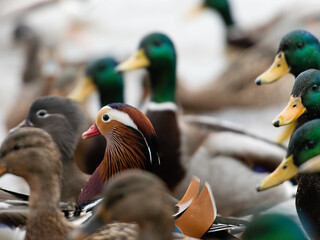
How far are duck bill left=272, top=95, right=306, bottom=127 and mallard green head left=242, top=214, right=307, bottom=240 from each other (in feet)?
3.22

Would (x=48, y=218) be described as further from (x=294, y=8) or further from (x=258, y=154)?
(x=294, y=8)

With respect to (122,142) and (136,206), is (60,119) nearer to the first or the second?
(122,142)

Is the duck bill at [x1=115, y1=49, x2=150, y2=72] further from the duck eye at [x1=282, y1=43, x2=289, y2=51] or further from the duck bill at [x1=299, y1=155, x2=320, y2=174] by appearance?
the duck bill at [x1=299, y1=155, x2=320, y2=174]

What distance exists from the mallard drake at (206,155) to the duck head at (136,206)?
200 centimetres

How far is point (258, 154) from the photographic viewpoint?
507 centimetres

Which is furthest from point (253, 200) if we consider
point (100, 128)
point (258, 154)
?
point (100, 128)

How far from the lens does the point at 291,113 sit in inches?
→ 158

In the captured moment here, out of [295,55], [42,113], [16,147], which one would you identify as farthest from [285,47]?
[16,147]

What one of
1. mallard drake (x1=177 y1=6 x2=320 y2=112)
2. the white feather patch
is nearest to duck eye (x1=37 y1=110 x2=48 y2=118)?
the white feather patch

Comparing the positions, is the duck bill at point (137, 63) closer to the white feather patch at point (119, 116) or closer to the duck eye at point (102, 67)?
the duck eye at point (102, 67)

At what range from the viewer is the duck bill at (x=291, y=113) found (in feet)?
13.1

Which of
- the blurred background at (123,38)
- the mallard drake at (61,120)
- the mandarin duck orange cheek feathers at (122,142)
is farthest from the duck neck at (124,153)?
the blurred background at (123,38)

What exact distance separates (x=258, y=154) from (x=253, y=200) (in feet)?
0.94

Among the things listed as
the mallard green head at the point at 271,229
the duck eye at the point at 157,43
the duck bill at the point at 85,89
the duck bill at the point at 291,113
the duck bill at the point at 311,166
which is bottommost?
the mallard green head at the point at 271,229
